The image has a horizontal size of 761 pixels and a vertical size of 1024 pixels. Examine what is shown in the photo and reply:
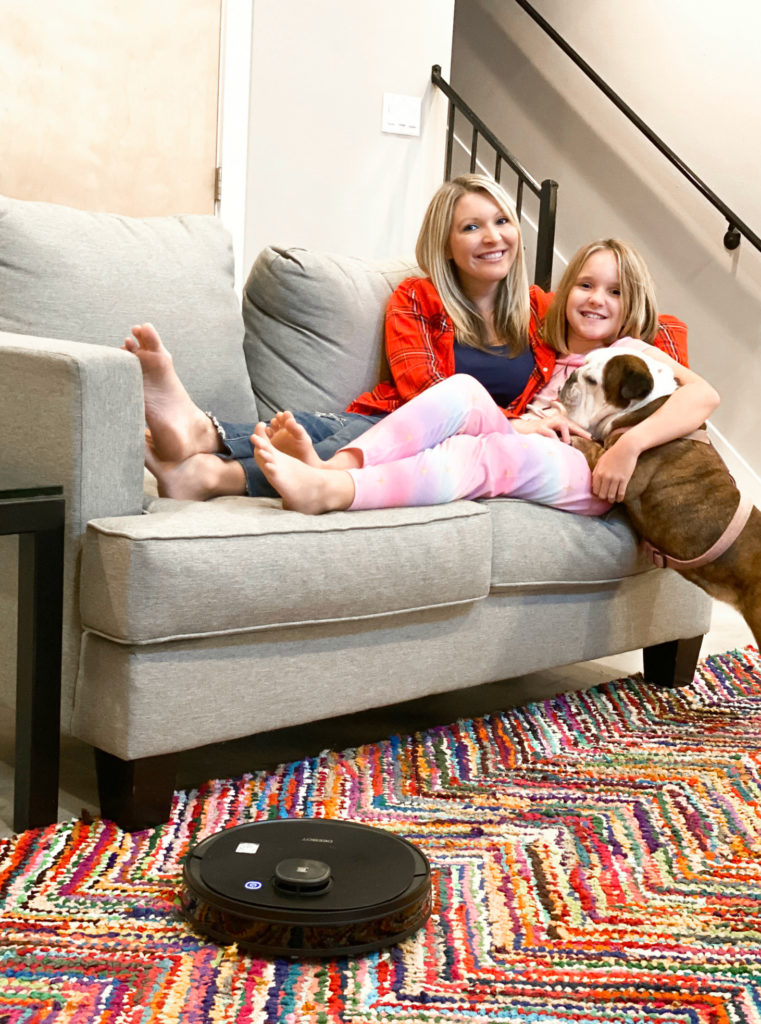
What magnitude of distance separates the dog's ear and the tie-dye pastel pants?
0.55 feet

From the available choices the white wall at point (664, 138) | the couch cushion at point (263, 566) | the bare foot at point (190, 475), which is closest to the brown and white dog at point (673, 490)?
the couch cushion at point (263, 566)

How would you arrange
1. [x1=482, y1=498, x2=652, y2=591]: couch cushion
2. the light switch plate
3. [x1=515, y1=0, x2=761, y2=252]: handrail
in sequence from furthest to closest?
[x1=515, y1=0, x2=761, y2=252]: handrail
the light switch plate
[x1=482, y1=498, x2=652, y2=591]: couch cushion

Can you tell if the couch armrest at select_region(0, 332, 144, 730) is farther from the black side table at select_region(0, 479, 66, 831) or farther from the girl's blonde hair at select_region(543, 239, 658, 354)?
the girl's blonde hair at select_region(543, 239, 658, 354)

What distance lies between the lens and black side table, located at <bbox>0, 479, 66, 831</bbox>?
1.51 m

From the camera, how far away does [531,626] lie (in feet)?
7.02

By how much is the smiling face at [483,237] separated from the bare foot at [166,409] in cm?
86

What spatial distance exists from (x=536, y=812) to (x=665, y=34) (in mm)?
3607

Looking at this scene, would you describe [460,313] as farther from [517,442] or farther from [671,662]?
[671,662]

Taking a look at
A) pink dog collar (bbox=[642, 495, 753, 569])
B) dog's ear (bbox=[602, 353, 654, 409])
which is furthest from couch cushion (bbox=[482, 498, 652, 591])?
dog's ear (bbox=[602, 353, 654, 409])

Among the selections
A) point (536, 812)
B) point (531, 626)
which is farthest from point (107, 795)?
point (531, 626)

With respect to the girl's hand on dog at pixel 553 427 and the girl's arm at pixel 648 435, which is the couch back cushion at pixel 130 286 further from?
the girl's arm at pixel 648 435

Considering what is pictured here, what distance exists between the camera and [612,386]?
2.28 metres

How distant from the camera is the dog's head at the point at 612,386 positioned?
88.6 inches

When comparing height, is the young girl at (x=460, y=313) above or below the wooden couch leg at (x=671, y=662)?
above
